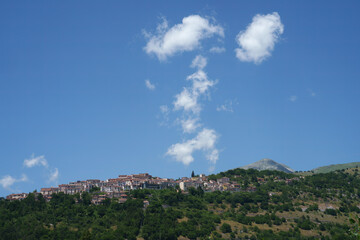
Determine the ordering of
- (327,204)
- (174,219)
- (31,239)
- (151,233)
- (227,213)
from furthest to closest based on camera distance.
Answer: (327,204)
(227,213)
(174,219)
(151,233)
(31,239)

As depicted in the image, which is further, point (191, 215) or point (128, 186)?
point (128, 186)

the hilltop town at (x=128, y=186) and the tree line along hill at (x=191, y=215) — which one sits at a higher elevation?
the hilltop town at (x=128, y=186)

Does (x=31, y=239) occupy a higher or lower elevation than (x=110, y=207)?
lower

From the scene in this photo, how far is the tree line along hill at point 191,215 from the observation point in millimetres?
108875

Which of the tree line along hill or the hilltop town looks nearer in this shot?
the tree line along hill

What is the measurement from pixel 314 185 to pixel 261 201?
41.0 metres

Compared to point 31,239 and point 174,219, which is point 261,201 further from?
point 31,239

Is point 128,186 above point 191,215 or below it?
above

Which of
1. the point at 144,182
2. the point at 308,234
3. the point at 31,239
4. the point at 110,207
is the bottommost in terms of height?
the point at 308,234

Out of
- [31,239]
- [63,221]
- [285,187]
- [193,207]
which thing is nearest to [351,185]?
[285,187]

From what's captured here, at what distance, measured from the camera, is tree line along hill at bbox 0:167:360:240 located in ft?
357

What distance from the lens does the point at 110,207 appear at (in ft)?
438

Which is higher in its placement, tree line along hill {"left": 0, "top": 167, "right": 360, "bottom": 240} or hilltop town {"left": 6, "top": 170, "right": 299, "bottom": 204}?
hilltop town {"left": 6, "top": 170, "right": 299, "bottom": 204}

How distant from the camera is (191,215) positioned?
13025cm
